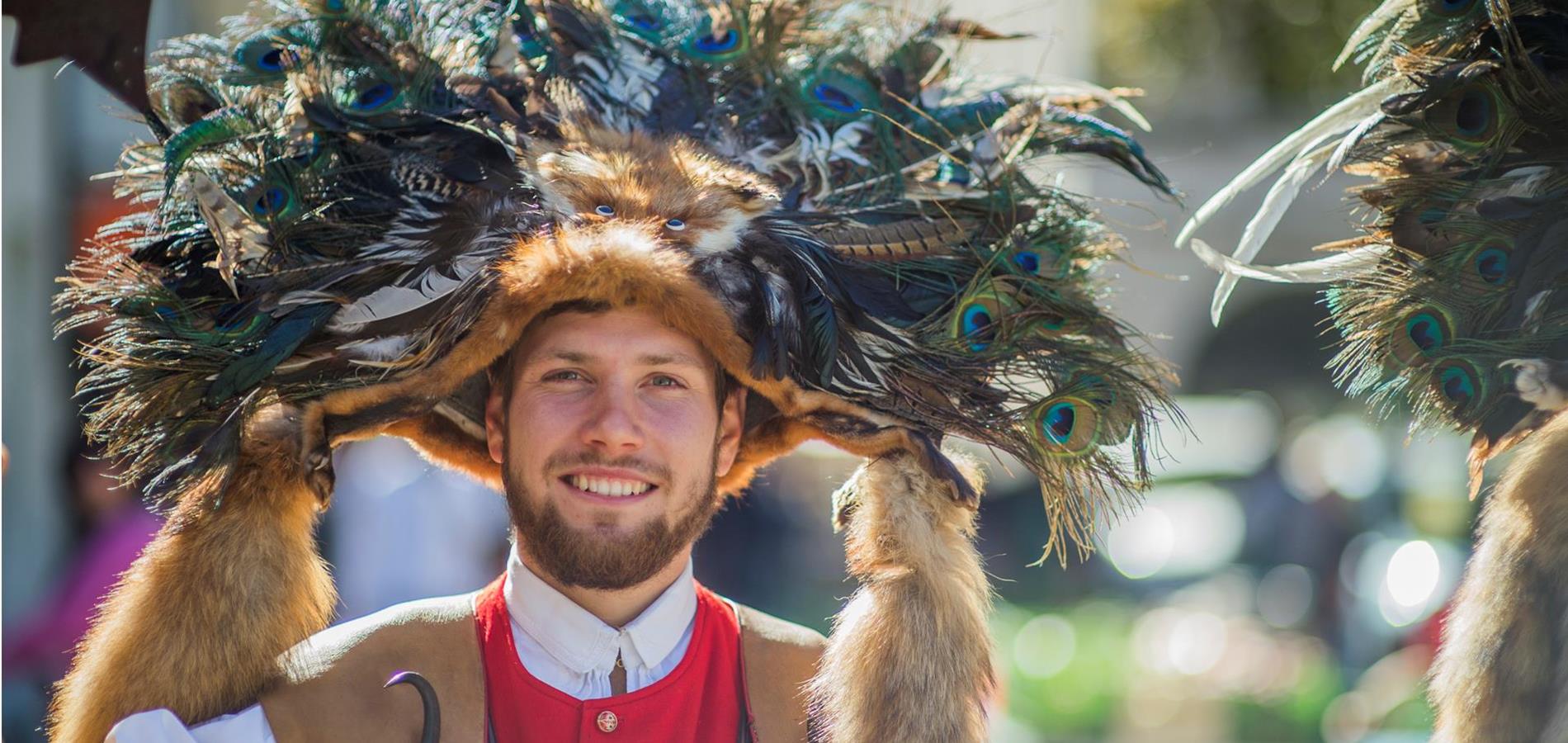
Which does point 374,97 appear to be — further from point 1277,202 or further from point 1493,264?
point 1493,264

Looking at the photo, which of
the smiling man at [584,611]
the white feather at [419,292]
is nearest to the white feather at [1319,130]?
the smiling man at [584,611]

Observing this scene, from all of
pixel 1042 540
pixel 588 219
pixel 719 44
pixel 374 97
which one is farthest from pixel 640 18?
pixel 1042 540

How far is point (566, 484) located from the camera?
8.49 ft

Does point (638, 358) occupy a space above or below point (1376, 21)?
below

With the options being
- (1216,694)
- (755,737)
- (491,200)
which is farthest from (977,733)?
(1216,694)

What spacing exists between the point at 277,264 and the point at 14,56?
1.84ft

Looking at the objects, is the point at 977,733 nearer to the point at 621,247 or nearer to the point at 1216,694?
the point at 621,247

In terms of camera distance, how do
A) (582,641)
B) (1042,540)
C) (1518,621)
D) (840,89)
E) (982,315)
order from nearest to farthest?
(1518,621) < (582,641) < (982,315) < (840,89) < (1042,540)

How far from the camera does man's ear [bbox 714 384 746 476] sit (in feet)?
9.18

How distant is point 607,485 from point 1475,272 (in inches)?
63.7

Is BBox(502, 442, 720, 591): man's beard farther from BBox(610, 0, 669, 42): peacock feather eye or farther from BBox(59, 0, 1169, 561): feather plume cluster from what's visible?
BBox(610, 0, 669, 42): peacock feather eye

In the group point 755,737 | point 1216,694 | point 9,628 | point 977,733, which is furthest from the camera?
point 1216,694

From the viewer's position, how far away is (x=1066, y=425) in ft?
9.11

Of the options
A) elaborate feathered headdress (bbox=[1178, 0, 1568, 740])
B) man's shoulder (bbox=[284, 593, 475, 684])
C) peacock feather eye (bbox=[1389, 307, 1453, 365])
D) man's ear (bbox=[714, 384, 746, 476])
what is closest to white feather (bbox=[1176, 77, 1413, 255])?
elaborate feathered headdress (bbox=[1178, 0, 1568, 740])
